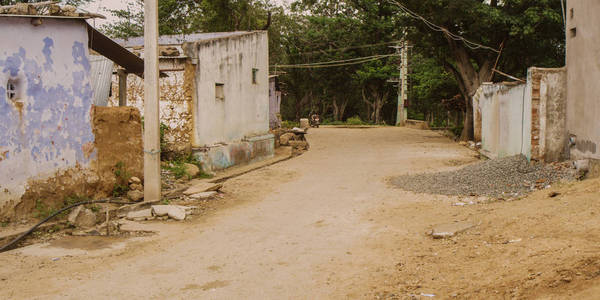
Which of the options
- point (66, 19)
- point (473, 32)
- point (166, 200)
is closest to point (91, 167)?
point (166, 200)

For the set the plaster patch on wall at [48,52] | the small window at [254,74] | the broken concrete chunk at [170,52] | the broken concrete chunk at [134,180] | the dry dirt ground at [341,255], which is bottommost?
the dry dirt ground at [341,255]

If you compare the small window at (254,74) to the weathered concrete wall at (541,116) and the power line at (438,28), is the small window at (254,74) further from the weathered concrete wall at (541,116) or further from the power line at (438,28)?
the weathered concrete wall at (541,116)

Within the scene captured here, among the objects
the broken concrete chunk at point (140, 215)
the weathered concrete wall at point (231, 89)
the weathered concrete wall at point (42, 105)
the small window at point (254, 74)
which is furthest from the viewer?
the small window at point (254, 74)

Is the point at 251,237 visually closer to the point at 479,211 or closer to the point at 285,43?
the point at 479,211

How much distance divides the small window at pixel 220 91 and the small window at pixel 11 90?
279 inches

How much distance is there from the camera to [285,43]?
141ft

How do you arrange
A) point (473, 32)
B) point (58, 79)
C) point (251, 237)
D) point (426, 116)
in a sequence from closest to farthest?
point (251, 237)
point (58, 79)
point (473, 32)
point (426, 116)

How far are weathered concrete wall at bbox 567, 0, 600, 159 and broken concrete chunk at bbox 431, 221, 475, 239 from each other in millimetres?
4129

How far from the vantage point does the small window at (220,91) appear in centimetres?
1493

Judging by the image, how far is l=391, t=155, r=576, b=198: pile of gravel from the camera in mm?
9750

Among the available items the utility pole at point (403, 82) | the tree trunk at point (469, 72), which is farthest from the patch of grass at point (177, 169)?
the utility pole at point (403, 82)

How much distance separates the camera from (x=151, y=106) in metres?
9.66

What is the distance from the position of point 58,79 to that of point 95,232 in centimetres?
279

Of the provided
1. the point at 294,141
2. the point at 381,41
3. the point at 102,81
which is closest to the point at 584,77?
the point at 102,81
